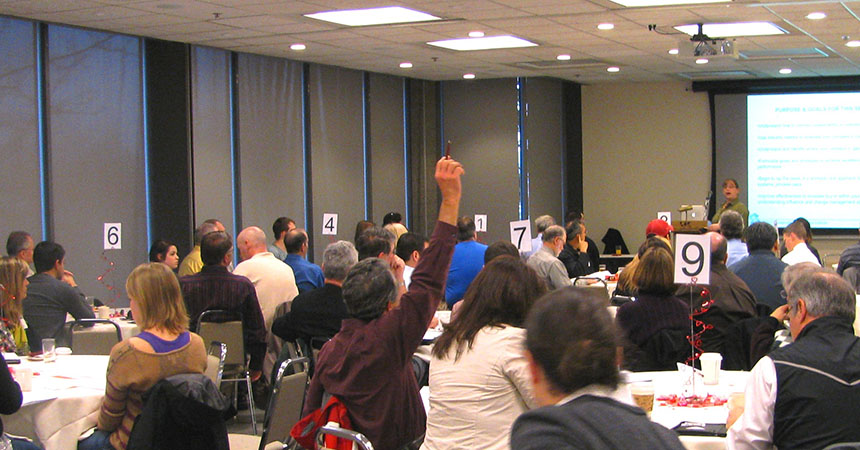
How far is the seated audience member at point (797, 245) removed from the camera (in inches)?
311

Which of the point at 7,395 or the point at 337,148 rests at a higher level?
the point at 337,148

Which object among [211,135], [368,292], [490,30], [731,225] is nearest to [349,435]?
[368,292]

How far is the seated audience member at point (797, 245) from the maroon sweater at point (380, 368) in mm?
5382

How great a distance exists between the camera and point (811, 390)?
2988 millimetres

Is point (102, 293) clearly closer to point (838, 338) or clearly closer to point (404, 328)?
point (404, 328)

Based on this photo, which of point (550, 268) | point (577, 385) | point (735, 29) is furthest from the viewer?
point (735, 29)

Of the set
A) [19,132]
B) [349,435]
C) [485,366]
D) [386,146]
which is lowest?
[349,435]

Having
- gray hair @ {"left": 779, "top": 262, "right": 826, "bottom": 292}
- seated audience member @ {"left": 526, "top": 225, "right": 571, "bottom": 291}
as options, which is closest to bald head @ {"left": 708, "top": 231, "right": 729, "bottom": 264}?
gray hair @ {"left": 779, "top": 262, "right": 826, "bottom": 292}

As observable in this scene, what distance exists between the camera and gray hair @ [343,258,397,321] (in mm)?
3387

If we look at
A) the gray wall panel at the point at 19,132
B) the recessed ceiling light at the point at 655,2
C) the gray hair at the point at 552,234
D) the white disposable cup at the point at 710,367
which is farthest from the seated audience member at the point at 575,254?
the white disposable cup at the point at 710,367

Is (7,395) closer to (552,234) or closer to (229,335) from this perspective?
(229,335)

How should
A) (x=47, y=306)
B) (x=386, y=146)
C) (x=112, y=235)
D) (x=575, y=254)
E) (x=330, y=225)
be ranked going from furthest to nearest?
(x=386, y=146)
(x=330, y=225)
(x=575, y=254)
(x=112, y=235)
(x=47, y=306)

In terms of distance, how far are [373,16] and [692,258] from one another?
208 inches

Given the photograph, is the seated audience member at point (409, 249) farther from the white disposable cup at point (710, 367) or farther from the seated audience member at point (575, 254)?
the white disposable cup at point (710, 367)
